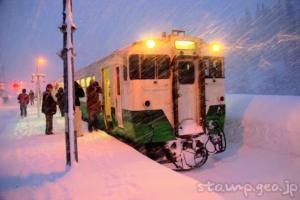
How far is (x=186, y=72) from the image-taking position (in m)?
8.52

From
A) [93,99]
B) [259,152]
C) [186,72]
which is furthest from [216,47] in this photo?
[93,99]

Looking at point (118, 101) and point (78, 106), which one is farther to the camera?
point (78, 106)

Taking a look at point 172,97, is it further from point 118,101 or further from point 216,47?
point 216,47

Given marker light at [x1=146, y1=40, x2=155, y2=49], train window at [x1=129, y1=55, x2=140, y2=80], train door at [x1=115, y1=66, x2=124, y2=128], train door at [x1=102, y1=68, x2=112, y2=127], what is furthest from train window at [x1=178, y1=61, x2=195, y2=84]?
train door at [x1=102, y1=68, x2=112, y2=127]

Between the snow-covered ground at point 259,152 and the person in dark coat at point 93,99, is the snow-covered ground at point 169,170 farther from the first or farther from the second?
the person in dark coat at point 93,99

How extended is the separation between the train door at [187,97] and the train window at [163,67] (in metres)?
0.24

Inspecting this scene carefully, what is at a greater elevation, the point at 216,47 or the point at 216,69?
the point at 216,47

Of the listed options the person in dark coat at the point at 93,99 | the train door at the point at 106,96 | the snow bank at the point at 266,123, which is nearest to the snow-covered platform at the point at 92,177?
the person in dark coat at the point at 93,99

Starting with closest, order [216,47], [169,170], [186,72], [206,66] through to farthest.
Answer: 1. [169,170]
2. [186,72]
3. [206,66]
4. [216,47]

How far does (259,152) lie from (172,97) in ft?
12.9

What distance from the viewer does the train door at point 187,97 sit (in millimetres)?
8352

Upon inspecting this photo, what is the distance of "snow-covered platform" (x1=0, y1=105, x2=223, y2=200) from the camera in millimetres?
4699

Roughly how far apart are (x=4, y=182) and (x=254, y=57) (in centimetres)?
4091

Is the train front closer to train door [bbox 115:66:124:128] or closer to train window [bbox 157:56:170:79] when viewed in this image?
train window [bbox 157:56:170:79]
